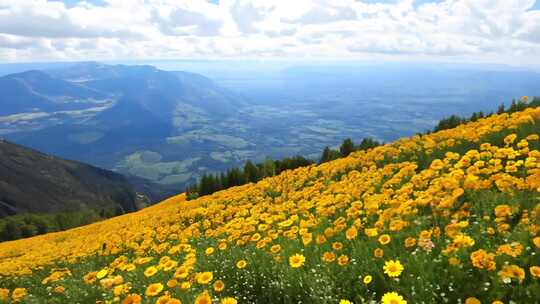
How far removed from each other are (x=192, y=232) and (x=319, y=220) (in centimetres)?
490

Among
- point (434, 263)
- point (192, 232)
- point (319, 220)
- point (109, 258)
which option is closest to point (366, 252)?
point (434, 263)

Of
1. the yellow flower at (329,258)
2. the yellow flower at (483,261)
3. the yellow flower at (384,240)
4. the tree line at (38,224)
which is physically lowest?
the tree line at (38,224)

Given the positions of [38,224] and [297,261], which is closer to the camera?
[297,261]

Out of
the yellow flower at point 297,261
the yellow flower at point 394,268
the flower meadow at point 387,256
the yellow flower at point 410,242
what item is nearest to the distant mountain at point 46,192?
the flower meadow at point 387,256

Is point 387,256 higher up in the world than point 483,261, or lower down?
lower down

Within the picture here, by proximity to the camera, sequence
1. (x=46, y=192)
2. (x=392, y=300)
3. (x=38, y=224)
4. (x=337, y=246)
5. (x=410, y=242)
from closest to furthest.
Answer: (x=392, y=300) < (x=410, y=242) < (x=337, y=246) < (x=38, y=224) < (x=46, y=192)

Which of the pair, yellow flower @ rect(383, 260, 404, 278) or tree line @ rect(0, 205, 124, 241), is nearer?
yellow flower @ rect(383, 260, 404, 278)

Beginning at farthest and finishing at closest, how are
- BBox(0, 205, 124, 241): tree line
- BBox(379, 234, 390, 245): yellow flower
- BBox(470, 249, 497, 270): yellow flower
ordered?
BBox(0, 205, 124, 241): tree line < BBox(379, 234, 390, 245): yellow flower < BBox(470, 249, 497, 270): yellow flower

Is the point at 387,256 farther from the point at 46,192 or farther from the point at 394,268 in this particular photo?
the point at 46,192

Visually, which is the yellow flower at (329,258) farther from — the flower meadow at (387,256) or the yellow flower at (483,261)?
the yellow flower at (483,261)

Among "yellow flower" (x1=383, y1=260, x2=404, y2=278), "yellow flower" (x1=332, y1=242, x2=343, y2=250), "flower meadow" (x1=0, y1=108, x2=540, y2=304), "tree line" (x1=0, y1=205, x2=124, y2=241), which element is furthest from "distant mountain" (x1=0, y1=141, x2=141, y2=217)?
"yellow flower" (x1=383, y1=260, x2=404, y2=278)

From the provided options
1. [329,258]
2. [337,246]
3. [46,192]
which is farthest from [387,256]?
[46,192]

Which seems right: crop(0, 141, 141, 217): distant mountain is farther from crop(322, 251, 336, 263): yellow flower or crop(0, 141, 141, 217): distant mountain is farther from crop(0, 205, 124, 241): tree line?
crop(322, 251, 336, 263): yellow flower

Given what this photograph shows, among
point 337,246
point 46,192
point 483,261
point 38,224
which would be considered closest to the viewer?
point 483,261
